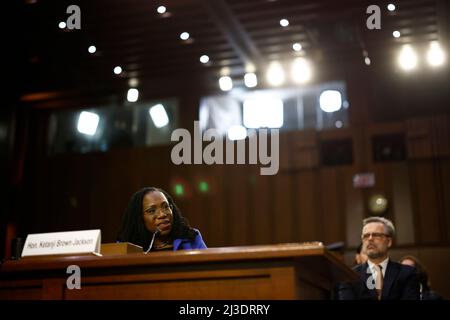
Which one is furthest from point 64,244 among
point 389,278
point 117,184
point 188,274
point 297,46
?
point 117,184

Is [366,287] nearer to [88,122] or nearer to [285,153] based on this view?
[285,153]

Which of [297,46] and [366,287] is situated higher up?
[297,46]

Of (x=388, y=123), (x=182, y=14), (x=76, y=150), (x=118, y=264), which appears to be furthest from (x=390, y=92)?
(x=118, y=264)

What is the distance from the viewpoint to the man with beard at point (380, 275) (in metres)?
3.34

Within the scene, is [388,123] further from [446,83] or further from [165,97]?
[165,97]

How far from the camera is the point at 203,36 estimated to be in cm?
652

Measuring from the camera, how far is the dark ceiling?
5.98m

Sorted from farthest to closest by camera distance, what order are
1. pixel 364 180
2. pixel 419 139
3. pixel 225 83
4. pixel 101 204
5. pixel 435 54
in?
pixel 101 204 < pixel 225 83 < pixel 364 180 < pixel 419 139 < pixel 435 54

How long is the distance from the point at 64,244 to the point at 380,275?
2020 mm

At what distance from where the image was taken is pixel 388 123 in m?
7.03

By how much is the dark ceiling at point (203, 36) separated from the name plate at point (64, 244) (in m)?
3.68

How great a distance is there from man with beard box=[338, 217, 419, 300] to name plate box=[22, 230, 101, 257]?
55.5 inches

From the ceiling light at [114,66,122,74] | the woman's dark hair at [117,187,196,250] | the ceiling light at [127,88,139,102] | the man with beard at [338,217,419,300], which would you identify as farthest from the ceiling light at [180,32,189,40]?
the woman's dark hair at [117,187,196,250]
